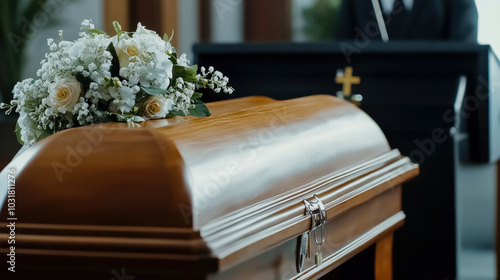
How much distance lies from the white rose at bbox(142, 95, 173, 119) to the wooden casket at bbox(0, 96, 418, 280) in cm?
5

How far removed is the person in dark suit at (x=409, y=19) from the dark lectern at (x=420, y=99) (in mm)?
1565

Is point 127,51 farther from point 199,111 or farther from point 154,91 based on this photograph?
point 199,111

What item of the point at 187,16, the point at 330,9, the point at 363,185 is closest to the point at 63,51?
the point at 363,185

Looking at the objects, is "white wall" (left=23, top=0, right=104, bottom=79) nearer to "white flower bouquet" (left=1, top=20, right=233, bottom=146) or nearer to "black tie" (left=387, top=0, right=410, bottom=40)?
"black tie" (left=387, top=0, right=410, bottom=40)

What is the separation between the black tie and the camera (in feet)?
20.1

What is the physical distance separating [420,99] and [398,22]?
221 cm

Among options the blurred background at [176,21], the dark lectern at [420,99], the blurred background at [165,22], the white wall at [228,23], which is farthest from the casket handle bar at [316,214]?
the white wall at [228,23]

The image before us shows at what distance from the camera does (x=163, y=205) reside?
1.70 meters

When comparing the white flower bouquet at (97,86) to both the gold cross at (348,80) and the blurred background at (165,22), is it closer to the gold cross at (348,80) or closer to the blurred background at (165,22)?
the gold cross at (348,80)

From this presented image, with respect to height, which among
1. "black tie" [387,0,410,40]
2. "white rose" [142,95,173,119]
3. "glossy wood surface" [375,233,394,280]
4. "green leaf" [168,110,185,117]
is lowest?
"glossy wood surface" [375,233,394,280]

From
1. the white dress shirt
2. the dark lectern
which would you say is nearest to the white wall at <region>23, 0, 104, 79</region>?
the white dress shirt

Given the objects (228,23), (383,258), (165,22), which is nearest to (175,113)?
(383,258)

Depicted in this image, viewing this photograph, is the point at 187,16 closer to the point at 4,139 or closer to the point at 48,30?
the point at 48,30

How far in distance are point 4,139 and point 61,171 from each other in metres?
5.45
